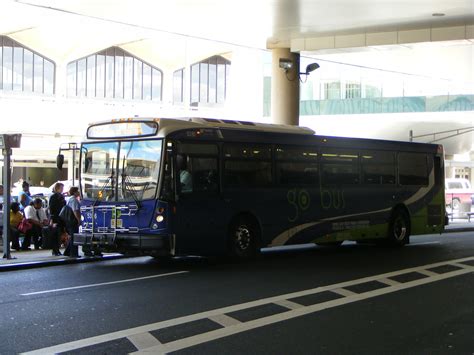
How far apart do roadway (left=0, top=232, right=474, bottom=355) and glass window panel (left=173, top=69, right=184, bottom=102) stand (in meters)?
57.0

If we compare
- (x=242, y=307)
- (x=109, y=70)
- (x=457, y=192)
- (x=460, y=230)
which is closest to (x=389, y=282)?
(x=242, y=307)

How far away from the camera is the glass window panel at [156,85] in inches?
2704

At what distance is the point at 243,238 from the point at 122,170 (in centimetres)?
314

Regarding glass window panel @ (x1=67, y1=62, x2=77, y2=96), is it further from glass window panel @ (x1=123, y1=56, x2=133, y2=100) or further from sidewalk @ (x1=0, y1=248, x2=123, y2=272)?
sidewalk @ (x1=0, y1=248, x2=123, y2=272)

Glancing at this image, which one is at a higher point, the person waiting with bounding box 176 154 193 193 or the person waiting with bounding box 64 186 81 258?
the person waiting with bounding box 176 154 193 193

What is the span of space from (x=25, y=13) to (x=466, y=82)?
35305 mm

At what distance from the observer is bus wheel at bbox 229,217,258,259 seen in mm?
A: 13719

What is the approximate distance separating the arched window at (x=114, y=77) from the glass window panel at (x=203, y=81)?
4617mm

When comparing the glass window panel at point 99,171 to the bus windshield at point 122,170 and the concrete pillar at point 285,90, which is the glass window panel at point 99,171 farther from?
the concrete pillar at point 285,90

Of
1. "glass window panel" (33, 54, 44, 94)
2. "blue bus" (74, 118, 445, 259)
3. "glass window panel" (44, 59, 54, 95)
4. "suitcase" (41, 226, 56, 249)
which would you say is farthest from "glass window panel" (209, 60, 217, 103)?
"suitcase" (41, 226, 56, 249)

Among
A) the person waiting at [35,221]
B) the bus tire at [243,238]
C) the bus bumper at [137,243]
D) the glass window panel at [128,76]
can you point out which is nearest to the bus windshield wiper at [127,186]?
the bus bumper at [137,243]

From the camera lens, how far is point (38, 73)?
207 ft

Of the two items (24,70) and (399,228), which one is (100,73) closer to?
(24,70)

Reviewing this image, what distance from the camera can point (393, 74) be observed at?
51.2 metres
